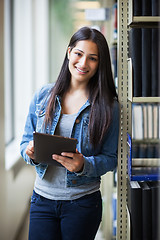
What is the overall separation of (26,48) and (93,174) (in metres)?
2.88

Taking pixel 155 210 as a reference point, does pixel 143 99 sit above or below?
above

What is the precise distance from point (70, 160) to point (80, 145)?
14 cm

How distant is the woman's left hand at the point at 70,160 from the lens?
4.82ft

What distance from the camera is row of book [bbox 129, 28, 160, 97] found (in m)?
1.64

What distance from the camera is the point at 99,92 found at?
1.64 metres

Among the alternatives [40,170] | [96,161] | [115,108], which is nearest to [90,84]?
[115,108]

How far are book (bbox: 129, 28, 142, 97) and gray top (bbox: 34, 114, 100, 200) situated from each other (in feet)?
1.12

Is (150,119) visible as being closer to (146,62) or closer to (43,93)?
(146,62)

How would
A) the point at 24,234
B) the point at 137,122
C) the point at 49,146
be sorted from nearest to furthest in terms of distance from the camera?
the point at 49,146 < the point at 137,122 < the point at 24,234

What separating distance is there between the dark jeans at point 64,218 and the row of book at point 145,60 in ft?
1.92

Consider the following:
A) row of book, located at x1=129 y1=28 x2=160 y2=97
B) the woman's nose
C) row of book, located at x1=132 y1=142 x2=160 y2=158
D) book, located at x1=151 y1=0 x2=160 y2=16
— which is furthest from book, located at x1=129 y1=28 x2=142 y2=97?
row of book, located at x1=132 y1=142 x2=160 y2=158

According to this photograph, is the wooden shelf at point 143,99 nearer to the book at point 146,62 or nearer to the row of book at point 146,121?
the book at point 146,62

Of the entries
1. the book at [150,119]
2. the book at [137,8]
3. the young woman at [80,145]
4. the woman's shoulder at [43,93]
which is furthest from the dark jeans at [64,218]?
the book at [137,8]

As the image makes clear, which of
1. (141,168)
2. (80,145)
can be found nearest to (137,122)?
(141,168)
